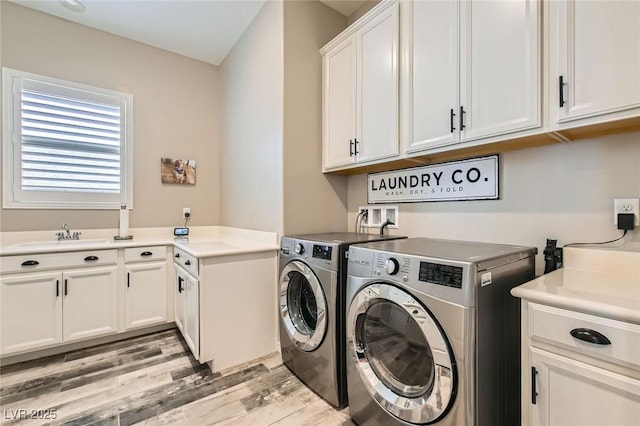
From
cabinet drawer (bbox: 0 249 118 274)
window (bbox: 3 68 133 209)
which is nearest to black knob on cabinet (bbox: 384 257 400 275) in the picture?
cabinet drawer (bbox: 0 249 118 274)

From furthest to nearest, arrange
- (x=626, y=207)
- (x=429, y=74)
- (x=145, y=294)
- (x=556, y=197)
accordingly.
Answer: (x=145, y=294), (x=429, y=74), (x=556, y=197), (x=626, y=207)

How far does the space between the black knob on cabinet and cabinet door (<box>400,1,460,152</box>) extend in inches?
30.5

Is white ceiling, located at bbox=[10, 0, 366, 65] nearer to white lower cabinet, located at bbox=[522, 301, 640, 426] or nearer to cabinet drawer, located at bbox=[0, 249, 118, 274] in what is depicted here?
cabinet drawer, located at bbox=[0, 249, 118, 274]

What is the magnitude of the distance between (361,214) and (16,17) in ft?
11.7

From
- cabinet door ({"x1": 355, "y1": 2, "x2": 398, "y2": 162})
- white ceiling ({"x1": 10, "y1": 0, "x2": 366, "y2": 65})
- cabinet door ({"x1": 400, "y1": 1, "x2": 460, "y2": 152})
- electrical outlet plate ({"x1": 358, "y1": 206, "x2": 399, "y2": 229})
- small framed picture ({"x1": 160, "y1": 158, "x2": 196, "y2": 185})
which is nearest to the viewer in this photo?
cabinet door ({"x1": 400, "y1": 1, "x2": 460, "y2": 152})

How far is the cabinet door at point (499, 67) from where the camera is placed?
126cm

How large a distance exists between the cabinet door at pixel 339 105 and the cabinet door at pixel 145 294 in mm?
1920

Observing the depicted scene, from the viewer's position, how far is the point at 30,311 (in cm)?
218

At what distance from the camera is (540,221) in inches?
60.3

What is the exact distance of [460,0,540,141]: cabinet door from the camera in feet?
4.15

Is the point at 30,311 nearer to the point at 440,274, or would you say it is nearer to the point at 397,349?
the point at 397,349

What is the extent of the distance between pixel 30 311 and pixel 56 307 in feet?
0.48

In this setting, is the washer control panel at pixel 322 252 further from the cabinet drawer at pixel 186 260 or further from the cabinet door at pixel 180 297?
the cabinet door at pixel 180 297

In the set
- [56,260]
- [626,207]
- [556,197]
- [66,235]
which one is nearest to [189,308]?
[56,260]
